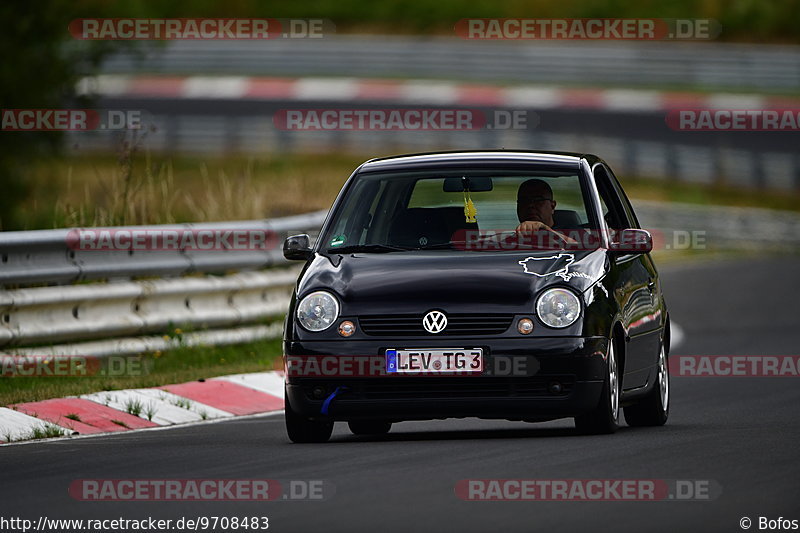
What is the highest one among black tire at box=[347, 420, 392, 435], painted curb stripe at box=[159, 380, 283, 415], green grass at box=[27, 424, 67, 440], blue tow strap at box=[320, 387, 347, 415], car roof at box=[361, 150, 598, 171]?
car roof at box=[361, 150, 598, 171]

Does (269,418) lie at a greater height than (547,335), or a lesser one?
lesser

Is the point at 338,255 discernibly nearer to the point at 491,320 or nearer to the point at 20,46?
the point at 491,320

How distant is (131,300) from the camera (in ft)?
48.1

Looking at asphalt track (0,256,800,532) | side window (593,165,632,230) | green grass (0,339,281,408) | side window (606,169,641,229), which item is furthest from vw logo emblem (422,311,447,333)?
green grass (0,339,281,408)

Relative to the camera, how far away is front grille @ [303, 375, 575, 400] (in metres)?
10.2

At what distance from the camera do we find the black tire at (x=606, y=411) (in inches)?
408

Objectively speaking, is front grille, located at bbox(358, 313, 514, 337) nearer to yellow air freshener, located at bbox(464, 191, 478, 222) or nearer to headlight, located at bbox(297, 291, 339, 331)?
headlight, located at bbox(297, 291, 339, 331)

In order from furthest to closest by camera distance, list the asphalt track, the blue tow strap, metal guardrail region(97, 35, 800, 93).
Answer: metal guardrail region(97, 35, 800, 93)
the blue tow strap
the asphalt track

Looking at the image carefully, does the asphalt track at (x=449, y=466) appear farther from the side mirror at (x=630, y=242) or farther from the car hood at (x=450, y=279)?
the side mirror at (x=630, y=242)

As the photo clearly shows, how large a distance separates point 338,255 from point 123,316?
4.01 m

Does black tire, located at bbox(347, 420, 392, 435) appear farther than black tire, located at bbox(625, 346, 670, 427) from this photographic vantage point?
No

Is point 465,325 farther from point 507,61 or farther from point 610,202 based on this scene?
point 507,61

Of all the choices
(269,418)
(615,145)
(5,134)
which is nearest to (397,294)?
(269,418)

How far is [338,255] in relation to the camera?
431 inches
